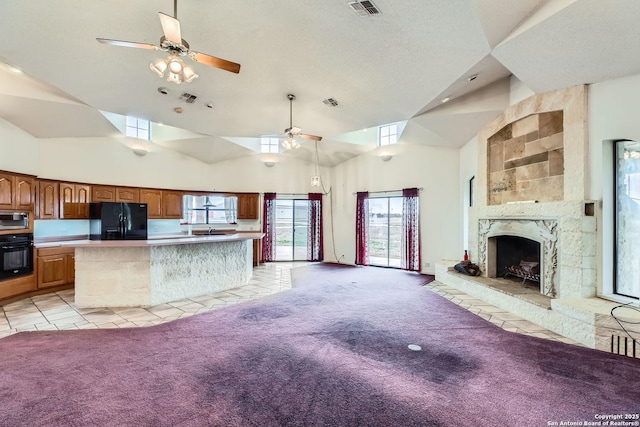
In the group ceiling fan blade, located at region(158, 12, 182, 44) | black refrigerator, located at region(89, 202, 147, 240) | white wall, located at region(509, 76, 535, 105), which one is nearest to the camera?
ceiling fan blade, located at region(158, 12, 182, 44)

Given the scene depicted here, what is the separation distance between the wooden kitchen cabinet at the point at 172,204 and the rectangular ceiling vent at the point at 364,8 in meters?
6.57

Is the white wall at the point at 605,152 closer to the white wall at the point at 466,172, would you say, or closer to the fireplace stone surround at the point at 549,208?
the fireplace stone surround at the point at 549,208

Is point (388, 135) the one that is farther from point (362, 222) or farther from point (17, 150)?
point (17, 150)

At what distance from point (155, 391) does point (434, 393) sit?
7.21 feet

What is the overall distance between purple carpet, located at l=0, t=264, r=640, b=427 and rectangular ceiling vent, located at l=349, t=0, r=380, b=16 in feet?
11.0

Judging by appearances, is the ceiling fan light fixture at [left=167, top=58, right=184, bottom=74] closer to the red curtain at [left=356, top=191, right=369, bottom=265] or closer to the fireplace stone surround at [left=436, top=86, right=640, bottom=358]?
the fireplace stone surround at [left=436, top=86, right=640, bottom=358]

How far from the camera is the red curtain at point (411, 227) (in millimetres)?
7309

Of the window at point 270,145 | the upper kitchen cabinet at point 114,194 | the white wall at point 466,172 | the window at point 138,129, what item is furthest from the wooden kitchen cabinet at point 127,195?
the white wall at point 466,172

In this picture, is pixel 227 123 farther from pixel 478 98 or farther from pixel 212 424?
pixel 212 424

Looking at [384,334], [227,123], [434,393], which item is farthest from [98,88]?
[434,393]

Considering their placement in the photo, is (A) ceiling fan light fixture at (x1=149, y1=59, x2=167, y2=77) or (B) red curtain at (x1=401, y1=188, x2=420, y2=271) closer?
(A) ceiling fan light fixture at (x1=149, y1=59, x2=167, y2=77)

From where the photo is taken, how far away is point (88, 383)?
2441mm

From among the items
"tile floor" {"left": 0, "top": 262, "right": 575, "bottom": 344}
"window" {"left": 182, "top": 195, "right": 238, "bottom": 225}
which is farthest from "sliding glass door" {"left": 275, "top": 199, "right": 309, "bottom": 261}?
"tile floor" {"left": 0, "top": 262, "right": 575, "bottom": 344}

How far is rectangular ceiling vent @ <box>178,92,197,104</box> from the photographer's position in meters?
4.83
